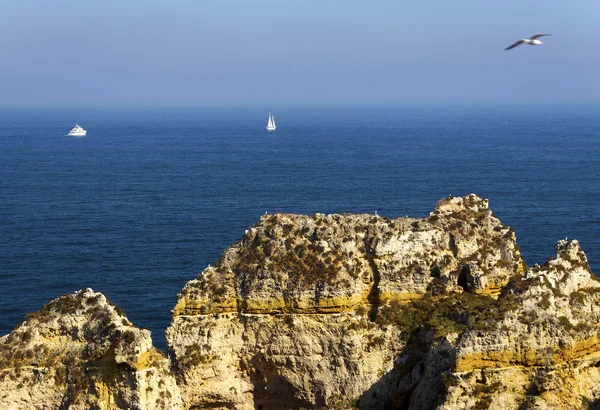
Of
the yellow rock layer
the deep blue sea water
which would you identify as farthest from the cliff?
the deep blue sea water

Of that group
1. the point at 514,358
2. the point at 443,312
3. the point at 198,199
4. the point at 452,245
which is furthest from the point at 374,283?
the point at 198,199

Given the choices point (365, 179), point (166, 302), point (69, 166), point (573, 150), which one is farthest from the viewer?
point (573, 150)

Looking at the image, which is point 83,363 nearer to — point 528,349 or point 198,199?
point 528,349

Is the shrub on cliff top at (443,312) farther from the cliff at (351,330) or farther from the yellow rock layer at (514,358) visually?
the yellow rock layer at (514,358)

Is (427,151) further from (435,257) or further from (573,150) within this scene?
(435,257)

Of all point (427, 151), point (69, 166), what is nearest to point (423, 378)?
point (69, 166)
